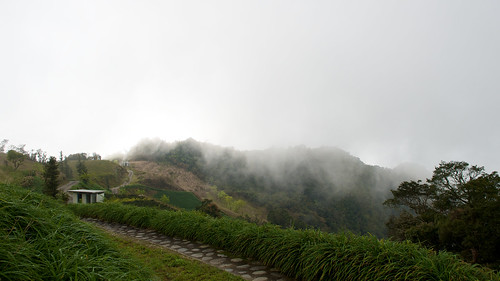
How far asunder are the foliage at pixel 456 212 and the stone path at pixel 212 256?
461 centimetres

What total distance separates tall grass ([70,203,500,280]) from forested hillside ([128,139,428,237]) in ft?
117

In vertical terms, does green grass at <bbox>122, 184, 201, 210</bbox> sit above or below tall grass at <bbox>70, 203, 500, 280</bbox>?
below

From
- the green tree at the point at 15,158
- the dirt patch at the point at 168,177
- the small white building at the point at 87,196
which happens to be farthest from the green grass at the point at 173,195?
the small white building at the point at 87,196

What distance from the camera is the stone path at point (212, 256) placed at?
3179 millimetres

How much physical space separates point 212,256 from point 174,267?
0.73 meters

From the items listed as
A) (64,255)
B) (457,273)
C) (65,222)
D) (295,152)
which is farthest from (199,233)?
(295,152)

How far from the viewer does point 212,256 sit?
12.9 feet

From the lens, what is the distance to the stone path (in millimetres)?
3179

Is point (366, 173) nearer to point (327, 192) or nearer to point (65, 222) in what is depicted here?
point (327, 192)

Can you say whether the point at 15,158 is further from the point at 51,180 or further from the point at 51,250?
the point at 51,250

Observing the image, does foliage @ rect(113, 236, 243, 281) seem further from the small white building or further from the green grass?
the green grass

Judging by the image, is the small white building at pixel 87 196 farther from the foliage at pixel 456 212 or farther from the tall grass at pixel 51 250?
the foliage at pixel 456 212

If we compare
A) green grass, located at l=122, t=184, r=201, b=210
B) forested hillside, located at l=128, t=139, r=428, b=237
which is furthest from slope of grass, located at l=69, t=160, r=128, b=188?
forested hillside, located at l=128, t=139, r=428, b=237

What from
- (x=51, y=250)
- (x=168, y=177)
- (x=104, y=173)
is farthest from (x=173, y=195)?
(x=51, y=250)
